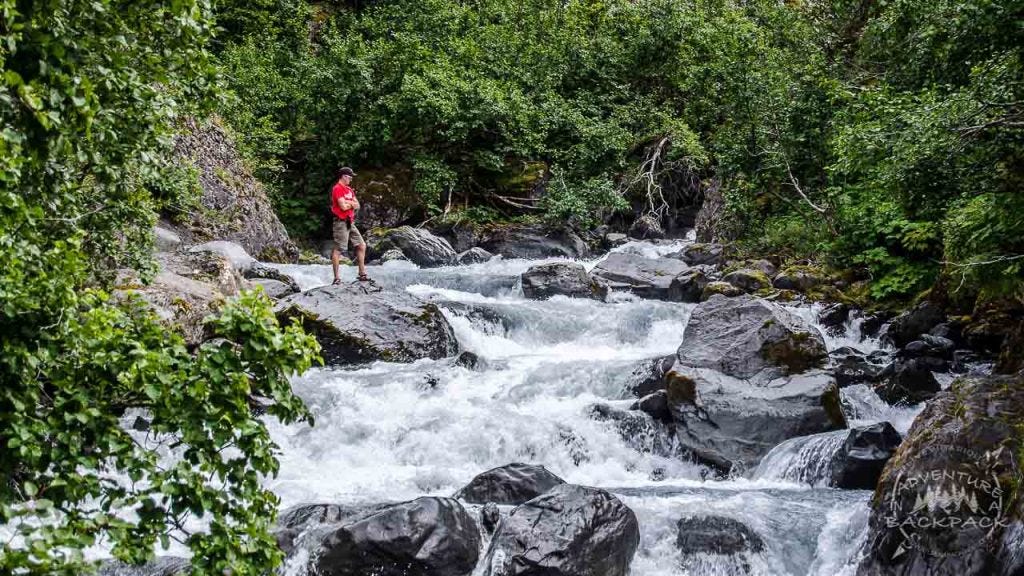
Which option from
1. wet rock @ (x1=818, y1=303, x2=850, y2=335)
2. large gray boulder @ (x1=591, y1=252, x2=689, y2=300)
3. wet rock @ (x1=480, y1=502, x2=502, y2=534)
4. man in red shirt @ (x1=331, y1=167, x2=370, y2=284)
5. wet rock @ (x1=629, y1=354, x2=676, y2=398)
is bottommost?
wet rock @ (x1=480, y1=502, x2=502, y2=534)

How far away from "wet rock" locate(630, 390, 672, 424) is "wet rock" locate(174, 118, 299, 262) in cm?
1096

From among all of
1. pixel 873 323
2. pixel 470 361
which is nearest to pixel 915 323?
pixel 873 323

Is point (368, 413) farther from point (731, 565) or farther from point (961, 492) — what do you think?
point (961, 492)

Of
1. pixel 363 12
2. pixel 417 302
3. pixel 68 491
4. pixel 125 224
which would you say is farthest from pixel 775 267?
pixel 363 12

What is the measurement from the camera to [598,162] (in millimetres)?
25766

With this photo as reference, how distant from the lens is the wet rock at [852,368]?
11.1m

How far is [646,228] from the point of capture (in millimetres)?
25000

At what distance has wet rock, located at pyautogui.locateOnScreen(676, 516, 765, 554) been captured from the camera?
268 inches

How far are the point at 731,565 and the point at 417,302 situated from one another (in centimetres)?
778

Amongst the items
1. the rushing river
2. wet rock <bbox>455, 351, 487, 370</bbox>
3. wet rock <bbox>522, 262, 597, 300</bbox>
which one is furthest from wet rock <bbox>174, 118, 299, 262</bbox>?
wet rock <bbox>455, 351, 487, 370</bbox>

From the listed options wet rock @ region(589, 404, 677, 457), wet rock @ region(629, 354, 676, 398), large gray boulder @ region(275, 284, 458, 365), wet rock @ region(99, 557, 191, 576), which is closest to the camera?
wet rock @ region(99, 557, 191, 576)

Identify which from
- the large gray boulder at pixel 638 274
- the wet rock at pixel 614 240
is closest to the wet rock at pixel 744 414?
the large gray boulder at pixel 638 274

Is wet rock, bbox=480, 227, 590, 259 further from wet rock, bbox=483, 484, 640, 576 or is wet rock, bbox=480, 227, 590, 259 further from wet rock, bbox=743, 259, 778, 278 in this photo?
A: wet rock, bbox=483, 484, 640, 576

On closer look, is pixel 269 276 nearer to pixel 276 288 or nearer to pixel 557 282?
pixel 276 288
